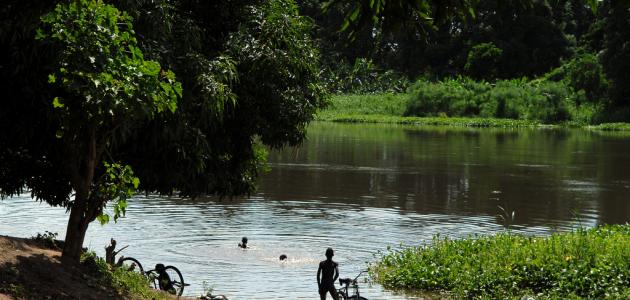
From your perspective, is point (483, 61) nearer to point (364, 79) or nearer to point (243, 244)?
point (364, 79)

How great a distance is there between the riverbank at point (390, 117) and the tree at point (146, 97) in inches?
2689

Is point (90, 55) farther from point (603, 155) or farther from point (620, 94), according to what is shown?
point (620, 94)

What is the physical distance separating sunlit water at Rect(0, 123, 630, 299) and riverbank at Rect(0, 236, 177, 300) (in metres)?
4.53

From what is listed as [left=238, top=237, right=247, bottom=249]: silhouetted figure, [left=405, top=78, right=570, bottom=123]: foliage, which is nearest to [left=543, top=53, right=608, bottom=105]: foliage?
[left=405, top=78, right=570, bottom=123]: foliage

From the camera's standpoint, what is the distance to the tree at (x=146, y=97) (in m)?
14.5

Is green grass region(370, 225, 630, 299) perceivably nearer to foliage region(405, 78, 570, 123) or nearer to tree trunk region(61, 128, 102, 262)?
tree trunk region(61, 128, 102, 262)

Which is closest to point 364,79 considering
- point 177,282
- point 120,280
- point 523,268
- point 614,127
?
point 614,127

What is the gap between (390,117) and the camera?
102500mm

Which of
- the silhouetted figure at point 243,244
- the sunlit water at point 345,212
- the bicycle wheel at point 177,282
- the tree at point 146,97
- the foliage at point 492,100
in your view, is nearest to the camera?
the tree at point 146,97

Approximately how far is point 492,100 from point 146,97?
87.4 m

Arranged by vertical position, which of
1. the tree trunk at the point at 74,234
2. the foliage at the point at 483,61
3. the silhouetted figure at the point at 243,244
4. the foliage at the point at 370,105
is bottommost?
the silhouetted figure at the point at 243,244

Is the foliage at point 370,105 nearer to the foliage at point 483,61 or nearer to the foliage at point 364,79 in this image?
the foliage at point 364,79

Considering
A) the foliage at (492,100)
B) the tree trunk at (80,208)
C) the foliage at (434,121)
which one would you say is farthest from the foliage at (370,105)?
the tree trunk at (80,208)

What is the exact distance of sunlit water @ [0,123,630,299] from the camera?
24.8 metres
